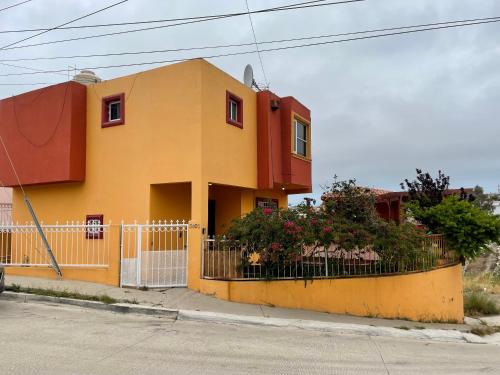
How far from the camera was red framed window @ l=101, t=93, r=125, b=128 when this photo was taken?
13055 millimetres

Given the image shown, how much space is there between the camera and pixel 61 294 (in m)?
9.83

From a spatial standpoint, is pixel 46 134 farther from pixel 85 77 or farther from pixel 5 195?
pixel 5 195

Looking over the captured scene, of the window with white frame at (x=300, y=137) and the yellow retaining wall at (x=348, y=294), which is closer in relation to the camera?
the yellow retaining wall at (x=348, y=294)

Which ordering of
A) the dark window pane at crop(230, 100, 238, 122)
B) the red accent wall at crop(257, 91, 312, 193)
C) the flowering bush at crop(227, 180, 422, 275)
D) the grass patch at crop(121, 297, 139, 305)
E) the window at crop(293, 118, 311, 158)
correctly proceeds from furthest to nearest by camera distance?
the window at crop(293, 118, 311, 158) → the red accent wall at crop(257, 91, 312, 193) → the dark window pane at crop(230, 100, 238, 122) → the flowering bush at crop(227, 180, 422, 275) → the grass patch at crop(121, 297, 139, 305)

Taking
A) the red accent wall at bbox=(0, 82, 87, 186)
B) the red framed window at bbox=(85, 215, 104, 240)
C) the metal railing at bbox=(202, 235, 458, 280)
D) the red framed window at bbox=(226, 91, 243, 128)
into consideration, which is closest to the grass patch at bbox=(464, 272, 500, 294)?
the metal railing at bbox=(202, 235, 458, 280)

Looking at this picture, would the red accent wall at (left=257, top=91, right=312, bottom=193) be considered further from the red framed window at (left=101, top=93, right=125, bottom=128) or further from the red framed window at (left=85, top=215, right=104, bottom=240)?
the red framed window at (left=85, top=215, right=104, bottom=240)

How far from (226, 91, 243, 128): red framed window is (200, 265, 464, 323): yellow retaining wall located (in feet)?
16.2

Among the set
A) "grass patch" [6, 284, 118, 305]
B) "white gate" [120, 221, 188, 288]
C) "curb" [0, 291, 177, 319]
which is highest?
"white gate" [120, 221, 188, 288]

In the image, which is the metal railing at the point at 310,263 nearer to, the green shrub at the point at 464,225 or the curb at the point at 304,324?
the curb at the point at 304,324

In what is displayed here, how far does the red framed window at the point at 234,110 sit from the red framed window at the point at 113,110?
9.87 ft

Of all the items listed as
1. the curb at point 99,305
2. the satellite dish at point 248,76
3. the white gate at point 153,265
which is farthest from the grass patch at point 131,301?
the satellite dish at point 248,76

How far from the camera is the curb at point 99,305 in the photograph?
895cm

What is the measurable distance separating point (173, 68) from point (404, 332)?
856 centimetres

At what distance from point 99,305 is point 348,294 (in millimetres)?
5208
